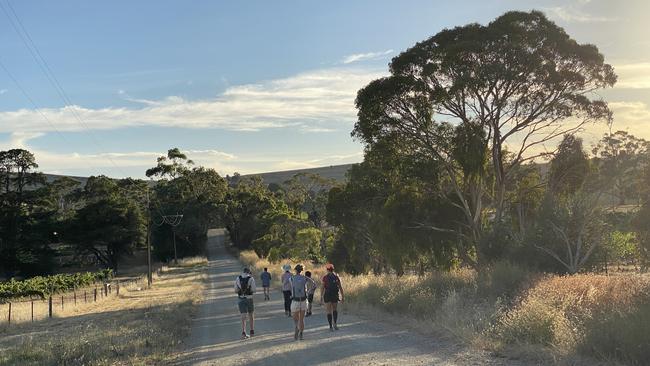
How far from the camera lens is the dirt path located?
9570 mm

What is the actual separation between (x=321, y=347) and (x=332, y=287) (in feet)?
8.53

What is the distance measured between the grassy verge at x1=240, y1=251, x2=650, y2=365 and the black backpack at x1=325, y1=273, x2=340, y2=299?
218 cm

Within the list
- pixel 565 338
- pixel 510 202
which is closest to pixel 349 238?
pixel 510 202

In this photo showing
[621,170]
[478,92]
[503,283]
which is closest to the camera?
[503,283]

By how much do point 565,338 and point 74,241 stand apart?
80820mm

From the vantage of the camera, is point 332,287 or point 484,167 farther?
point 484,167

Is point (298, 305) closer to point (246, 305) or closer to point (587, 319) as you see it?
point (246, 305)

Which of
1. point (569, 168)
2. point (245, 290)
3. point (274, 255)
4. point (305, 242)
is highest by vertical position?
point (569, 168)

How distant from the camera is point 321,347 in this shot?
11.3 metres

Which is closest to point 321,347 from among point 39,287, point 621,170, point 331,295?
point 331,295

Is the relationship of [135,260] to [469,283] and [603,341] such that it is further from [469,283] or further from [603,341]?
[603,341]

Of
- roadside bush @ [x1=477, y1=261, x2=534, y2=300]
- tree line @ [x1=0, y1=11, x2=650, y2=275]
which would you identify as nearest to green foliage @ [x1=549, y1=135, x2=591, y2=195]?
tree line @ [x1=0, y1=11, x2=650, y2=275]

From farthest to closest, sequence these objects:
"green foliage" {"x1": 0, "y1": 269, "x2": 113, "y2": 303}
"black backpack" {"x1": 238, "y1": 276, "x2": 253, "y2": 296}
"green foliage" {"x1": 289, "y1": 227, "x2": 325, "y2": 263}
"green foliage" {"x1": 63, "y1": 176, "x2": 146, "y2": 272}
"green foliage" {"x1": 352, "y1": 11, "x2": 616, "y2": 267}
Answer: "green foliage" {"x1": 63, "y1": 176, "x2": 146, "y2": 272}
"green foliage" {"x1": 0, "y1": 269, "x2": 113, "y2": 303}
"green foliage" {"x1": 289, "y1": 227, "x2": 325, "y2": 263}
"green foliage" {"x1": 352, "y1": 11, "x2": 616, "y2": 267}
"black backpack" {"x1": 238, "y1": 276, "x2": 253, "y2": 296}

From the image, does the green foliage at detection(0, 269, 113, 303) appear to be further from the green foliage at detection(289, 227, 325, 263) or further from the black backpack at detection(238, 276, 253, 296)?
the black backpack at detection(238, 276, 253, 296)
